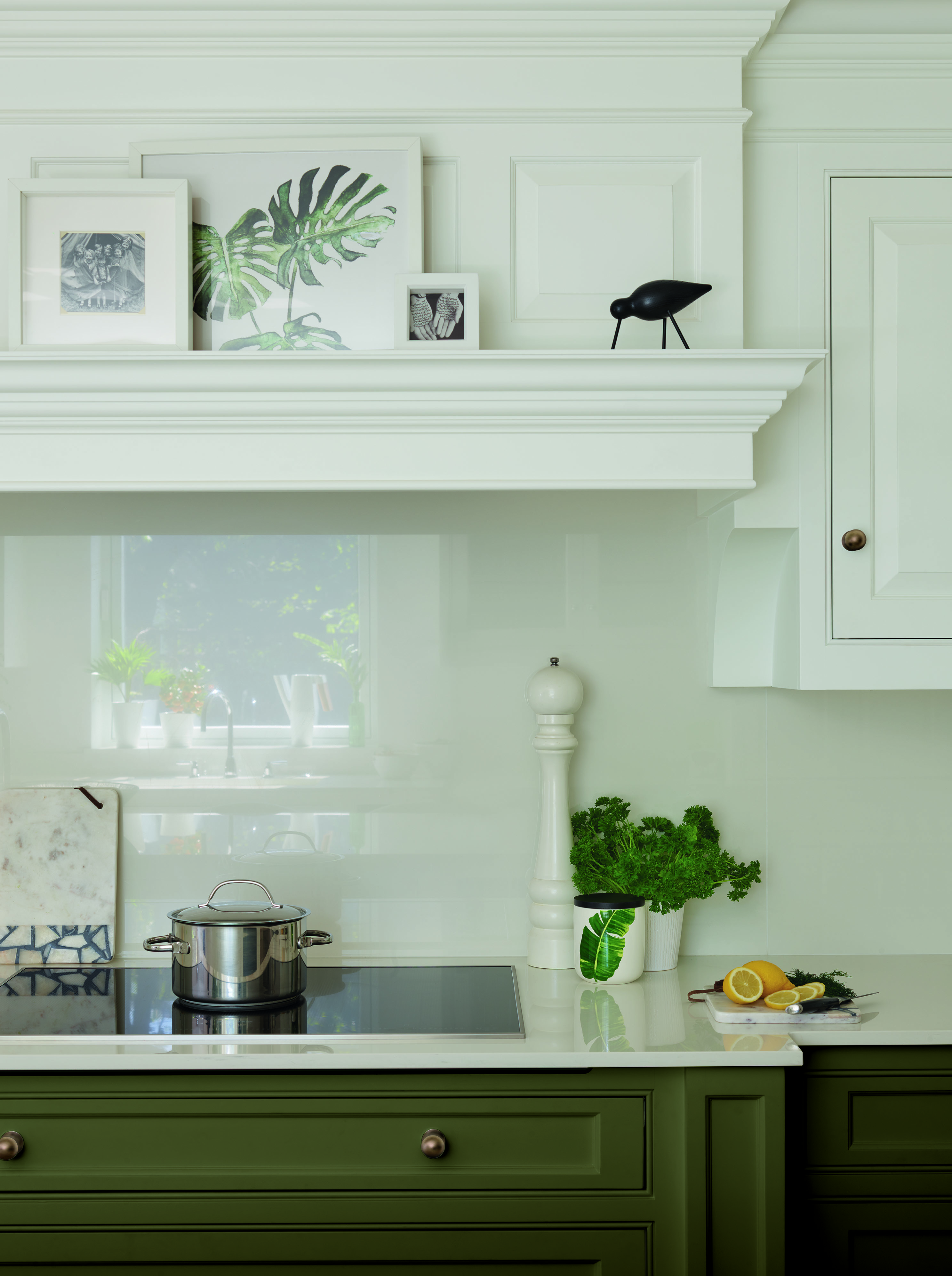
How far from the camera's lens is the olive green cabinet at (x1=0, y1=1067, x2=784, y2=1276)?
4.84ft

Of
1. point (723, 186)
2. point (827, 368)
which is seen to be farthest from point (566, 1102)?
point (723, 186)

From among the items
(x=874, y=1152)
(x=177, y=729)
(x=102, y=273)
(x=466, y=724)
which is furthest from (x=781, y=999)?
(x=102, y=273)

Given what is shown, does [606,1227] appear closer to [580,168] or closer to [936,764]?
[936,764]

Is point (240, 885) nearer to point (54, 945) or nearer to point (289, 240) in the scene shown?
point (54, 945)

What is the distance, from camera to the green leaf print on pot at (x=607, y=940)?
5.82 feet

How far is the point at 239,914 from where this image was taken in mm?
1703

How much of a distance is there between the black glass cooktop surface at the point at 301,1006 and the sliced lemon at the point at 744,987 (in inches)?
13.4

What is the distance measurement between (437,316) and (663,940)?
45.4 inches

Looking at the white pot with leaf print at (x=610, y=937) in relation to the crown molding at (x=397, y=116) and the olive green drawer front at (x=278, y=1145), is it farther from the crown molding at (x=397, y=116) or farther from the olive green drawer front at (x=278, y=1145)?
the crown molding at (x=397, y=116)

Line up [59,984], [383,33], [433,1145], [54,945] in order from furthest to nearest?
[54,945] → [59,984] → [383,33] → [433,1145]

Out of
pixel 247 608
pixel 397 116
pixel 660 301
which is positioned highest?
pixel 397 116

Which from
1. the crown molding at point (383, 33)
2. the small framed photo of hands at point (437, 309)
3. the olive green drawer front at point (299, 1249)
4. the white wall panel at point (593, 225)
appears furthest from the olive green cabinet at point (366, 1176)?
the crown molding at point (383, 33)

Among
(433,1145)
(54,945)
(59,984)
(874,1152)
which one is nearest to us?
(433,1145)

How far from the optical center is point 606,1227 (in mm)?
1485
